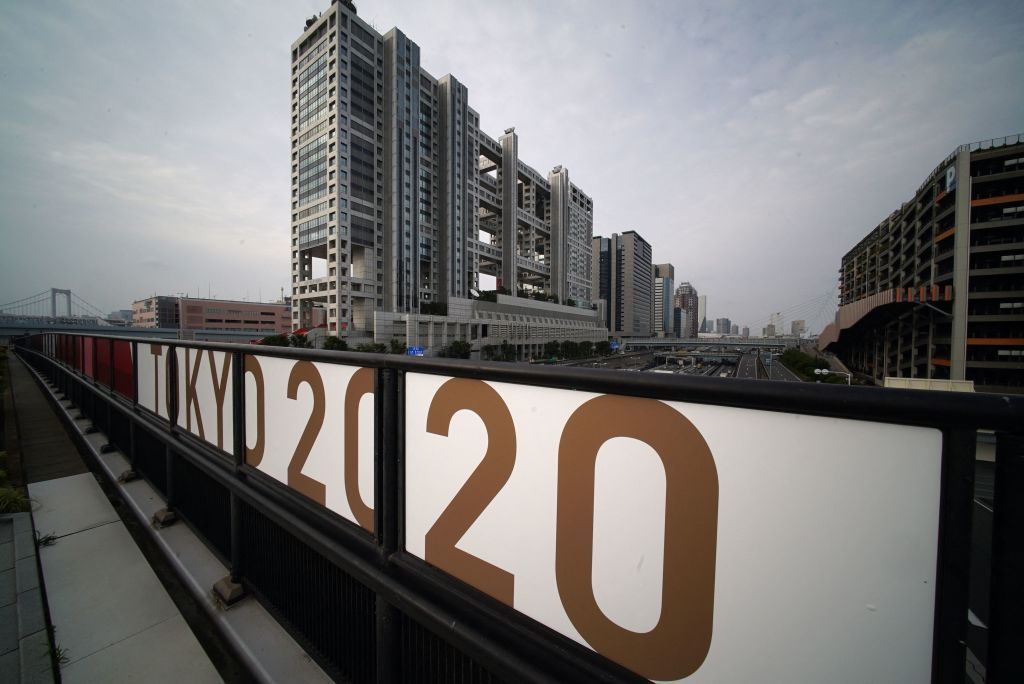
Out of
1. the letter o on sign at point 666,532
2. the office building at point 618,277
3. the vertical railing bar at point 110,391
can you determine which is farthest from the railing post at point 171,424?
the office building at point 618,277

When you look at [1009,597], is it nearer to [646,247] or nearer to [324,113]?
[324,113]

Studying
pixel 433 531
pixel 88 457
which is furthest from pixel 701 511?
pixel 88 457

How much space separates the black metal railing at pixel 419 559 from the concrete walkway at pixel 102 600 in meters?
0.44

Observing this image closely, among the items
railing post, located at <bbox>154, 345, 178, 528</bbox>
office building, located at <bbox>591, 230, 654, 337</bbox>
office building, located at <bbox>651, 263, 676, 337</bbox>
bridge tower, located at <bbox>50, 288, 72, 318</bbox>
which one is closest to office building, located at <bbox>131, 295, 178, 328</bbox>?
bridge tower, located at <bbox>50, 288, 72, 318</bbox>

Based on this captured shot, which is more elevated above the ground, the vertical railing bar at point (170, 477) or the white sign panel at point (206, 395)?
the white sign panel at point (206, 395)

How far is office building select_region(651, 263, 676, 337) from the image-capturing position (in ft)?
566

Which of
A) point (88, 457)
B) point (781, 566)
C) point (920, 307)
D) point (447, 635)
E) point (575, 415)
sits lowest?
point (88, 457)

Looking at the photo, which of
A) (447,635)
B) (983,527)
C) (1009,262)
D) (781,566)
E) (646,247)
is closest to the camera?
(781,566)

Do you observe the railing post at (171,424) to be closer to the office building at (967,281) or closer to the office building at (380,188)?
Result: the office building at (380,188)

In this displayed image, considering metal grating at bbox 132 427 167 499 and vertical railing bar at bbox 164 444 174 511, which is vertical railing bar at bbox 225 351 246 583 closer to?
vertical railing bar at bbox 164 444 174 511

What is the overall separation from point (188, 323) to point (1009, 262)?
429 ft

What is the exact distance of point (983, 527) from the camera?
998 mm

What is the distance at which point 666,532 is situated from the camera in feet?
3.35

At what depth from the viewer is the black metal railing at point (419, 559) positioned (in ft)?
2.28
